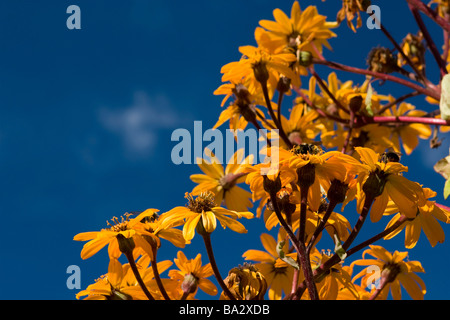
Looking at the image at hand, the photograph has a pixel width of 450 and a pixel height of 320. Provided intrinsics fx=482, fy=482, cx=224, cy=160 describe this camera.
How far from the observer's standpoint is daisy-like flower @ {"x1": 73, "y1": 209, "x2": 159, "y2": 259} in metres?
2.30

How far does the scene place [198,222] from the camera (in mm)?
2303

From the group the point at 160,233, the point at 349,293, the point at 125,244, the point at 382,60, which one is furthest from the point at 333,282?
the point at 382,60

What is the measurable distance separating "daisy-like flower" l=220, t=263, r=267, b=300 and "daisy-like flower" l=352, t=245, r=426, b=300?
2.65 feet

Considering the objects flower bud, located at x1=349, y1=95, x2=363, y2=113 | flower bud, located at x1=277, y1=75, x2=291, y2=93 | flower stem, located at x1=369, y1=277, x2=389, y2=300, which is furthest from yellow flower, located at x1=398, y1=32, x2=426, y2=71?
flower stem, located at x1=369, y1=277, x2=389, y2=300

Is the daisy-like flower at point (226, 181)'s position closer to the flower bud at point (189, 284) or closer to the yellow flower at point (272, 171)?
the flower bud at point (189, 284)

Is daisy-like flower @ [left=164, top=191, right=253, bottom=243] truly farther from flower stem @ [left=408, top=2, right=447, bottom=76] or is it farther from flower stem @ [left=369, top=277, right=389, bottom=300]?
flower stem @ [left=408, top=2, right=447, bottom=76]

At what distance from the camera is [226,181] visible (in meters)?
3.61

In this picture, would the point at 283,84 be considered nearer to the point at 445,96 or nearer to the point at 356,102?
the point at 356,102

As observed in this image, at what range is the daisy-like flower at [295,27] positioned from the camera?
3833 mm

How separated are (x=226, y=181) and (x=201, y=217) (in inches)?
50.5

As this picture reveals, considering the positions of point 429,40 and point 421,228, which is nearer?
point 421,228

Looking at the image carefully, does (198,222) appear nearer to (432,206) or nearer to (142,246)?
(142,246)
